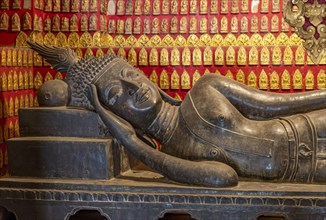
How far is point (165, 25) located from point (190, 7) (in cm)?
38

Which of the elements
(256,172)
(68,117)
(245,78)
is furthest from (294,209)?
(245,78)

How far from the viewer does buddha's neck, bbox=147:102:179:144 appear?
3910 mm

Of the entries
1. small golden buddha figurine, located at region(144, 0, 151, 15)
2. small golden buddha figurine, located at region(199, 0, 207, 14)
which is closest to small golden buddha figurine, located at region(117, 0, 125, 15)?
small golden buddha figurine, located at region(144, 0, 151, 15)

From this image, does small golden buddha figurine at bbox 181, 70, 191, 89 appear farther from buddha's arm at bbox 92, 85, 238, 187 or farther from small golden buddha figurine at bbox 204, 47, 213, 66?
buddha's arm at bbox 92, 85, 238, 187

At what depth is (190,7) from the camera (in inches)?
254

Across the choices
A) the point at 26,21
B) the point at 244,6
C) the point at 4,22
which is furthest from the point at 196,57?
the point at 4,22

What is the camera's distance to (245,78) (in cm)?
638

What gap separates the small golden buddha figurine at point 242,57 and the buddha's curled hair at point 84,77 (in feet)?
8.53

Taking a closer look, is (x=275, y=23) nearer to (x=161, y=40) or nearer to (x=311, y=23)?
(x=311, y=23)

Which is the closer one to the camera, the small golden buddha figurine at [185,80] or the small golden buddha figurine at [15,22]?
the small golden buddha figurine at [15,22]

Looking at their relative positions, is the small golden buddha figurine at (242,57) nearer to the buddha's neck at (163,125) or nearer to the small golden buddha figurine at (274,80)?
the small golden buddha figurine at (274,80)

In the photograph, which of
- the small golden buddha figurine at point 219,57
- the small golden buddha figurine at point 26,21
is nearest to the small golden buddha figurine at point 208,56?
the small golden buddha figurine at point 219,57

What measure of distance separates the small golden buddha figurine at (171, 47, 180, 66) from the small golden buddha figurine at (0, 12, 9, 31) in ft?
6.50

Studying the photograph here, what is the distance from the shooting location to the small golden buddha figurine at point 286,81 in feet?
20.5
